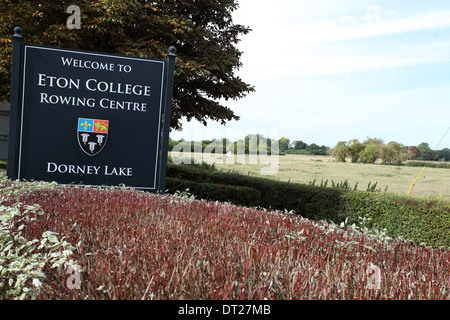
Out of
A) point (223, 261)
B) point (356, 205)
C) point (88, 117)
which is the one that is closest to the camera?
point (223, 261)

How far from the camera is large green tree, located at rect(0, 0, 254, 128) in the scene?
47.8ft

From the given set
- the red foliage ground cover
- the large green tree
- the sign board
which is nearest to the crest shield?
the sign board

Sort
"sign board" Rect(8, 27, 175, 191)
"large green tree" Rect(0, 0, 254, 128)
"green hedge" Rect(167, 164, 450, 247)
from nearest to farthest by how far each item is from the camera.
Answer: "sign board" Rect(8, 27, 175, 191) → "green hedge" Rect(167, 164, 450, 247) → "large green tree" Rect(0, 0, 254, 128)

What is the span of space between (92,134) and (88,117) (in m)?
0.37

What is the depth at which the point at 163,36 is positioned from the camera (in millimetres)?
17109

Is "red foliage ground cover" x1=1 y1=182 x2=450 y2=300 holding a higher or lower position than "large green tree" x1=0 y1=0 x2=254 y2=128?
lower

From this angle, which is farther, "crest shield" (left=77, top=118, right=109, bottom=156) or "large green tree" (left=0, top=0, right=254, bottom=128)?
"large green tree" (left=0, top=0, right=254, bottom=128)

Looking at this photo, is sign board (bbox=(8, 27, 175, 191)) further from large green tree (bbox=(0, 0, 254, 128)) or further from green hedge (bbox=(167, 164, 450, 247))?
large green tree (bbox=(0, 0, 254, 128))

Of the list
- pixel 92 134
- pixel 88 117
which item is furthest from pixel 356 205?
pixel 88 117

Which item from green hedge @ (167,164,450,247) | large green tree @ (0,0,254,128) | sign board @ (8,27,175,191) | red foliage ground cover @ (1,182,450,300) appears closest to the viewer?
red foliage ground cover @ (1,182,450,300)

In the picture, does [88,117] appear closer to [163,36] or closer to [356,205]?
[356,205]

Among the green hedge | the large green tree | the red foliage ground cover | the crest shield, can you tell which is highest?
→ the large green tree
